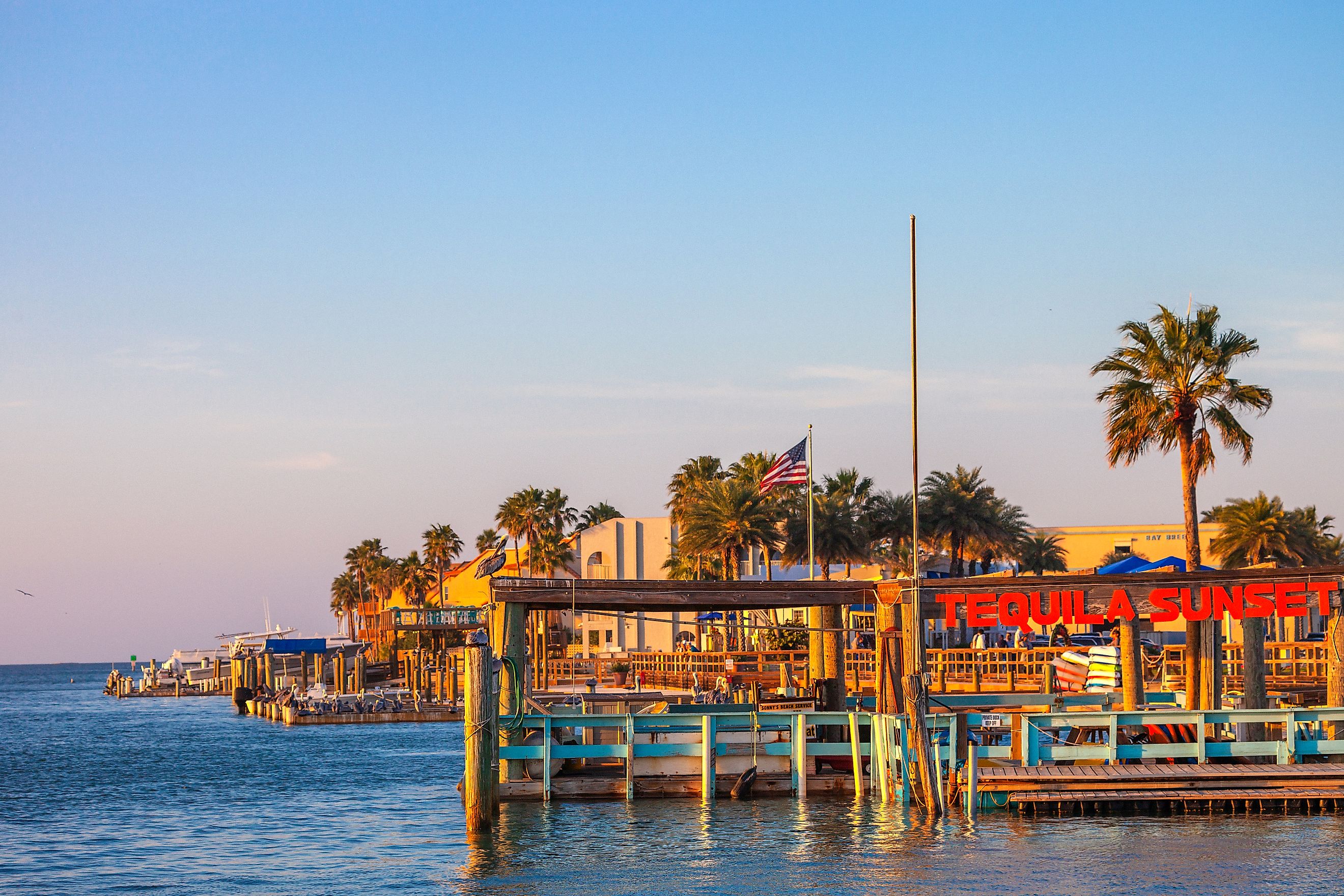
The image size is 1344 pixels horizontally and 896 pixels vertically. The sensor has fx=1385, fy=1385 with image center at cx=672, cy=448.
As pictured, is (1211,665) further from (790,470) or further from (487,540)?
(487,540)

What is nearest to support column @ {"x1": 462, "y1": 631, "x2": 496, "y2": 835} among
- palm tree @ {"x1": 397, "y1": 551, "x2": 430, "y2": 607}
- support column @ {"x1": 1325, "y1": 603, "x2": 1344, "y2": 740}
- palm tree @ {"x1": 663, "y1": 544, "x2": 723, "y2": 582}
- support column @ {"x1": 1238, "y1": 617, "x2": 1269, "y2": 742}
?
support column @ {"x1": 1238, "y1": 617, "x2": 1269, "y2": 742}

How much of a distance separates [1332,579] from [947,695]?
9.15m

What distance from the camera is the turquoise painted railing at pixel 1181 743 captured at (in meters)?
26.0

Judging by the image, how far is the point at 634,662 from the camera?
6425 cm

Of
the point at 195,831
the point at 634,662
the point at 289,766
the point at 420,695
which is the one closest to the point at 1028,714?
the point at 195,831

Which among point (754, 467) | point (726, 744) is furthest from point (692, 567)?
point (726, 744)

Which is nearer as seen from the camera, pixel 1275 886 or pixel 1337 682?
pixel 1275 886

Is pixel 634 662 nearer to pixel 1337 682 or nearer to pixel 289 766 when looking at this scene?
pixel 289 766

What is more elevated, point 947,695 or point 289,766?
point 947,695

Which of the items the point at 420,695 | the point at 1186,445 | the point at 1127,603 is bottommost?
the point at 420,695

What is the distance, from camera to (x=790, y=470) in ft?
155

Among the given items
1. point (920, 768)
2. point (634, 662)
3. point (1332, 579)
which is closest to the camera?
point (920, 768)

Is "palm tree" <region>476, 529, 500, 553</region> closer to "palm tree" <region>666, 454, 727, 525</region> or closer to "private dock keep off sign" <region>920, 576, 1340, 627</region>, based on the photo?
"palm tree" <region>666, 454, 727, 525</region>

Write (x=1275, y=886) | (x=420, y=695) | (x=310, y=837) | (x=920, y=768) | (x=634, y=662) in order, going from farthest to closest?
(x=420, y=695)
(x=634, y=662)
(x=310, y=837)
(x=920, y=768)
(x=1275, y=886)
